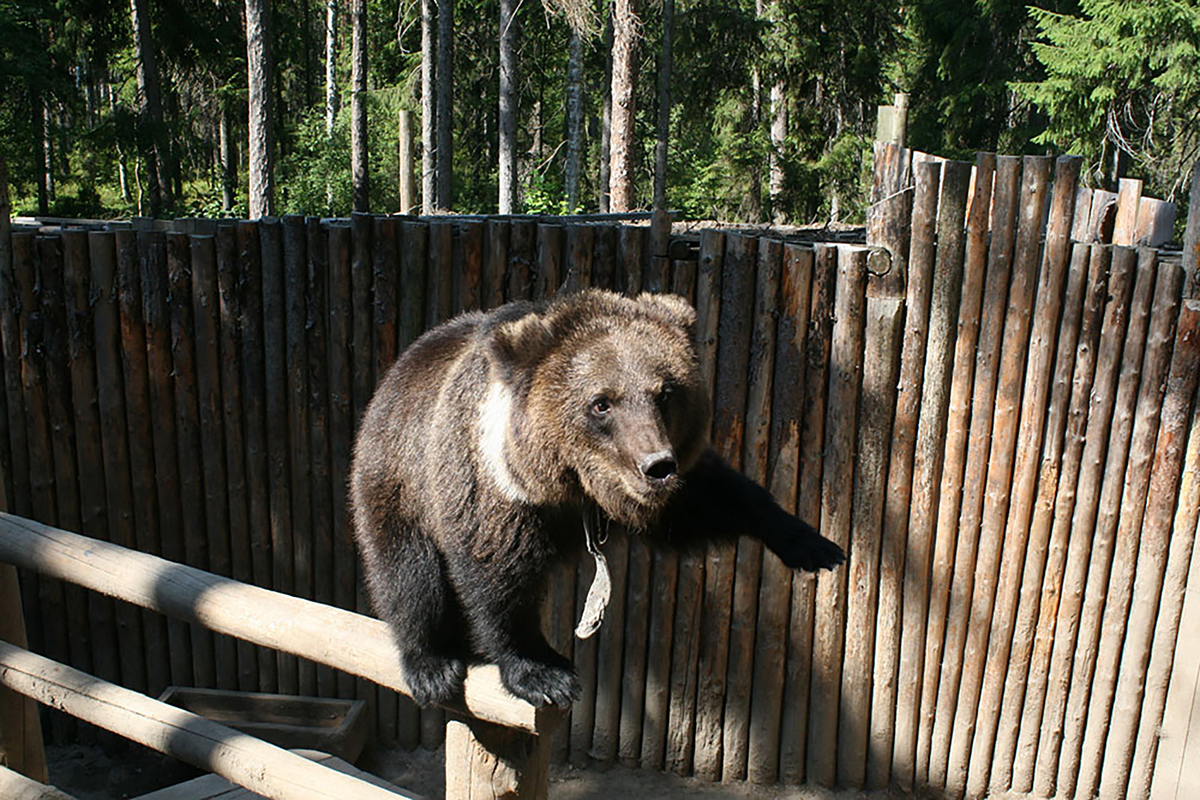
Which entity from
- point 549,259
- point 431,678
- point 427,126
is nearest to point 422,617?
point 431,678

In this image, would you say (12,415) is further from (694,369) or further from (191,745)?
(694,369)

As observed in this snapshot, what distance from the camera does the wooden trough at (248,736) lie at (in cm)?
270

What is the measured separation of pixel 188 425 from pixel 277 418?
0.49 meters

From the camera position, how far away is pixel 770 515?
10.4 ft

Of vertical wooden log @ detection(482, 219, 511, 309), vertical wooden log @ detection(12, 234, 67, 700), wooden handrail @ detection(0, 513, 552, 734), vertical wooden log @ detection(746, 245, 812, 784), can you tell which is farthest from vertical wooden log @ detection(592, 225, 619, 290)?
vertical wooden log @ detection(12, 234, 67, 700)

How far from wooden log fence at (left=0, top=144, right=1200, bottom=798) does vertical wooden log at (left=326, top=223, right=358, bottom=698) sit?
0.6 inches

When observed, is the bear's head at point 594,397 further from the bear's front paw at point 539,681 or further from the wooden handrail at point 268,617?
→ the wooden handrail at point 268,617

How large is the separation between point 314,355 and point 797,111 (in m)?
18.7

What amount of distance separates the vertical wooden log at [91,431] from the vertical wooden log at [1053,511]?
4.68 m

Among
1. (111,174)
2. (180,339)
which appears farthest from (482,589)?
(111,174)

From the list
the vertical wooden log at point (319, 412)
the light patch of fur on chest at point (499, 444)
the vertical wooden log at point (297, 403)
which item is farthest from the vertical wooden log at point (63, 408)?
the light patch of fur on chest at point (499, 444)

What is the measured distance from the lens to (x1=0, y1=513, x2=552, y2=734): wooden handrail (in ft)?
8.65

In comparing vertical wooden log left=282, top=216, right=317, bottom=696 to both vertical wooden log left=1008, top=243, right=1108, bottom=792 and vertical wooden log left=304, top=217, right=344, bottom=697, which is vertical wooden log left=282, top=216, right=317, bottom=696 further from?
vertical wooden log left=1008, top=243, right=1108, bottom=792

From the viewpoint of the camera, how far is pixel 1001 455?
4.86 metres
